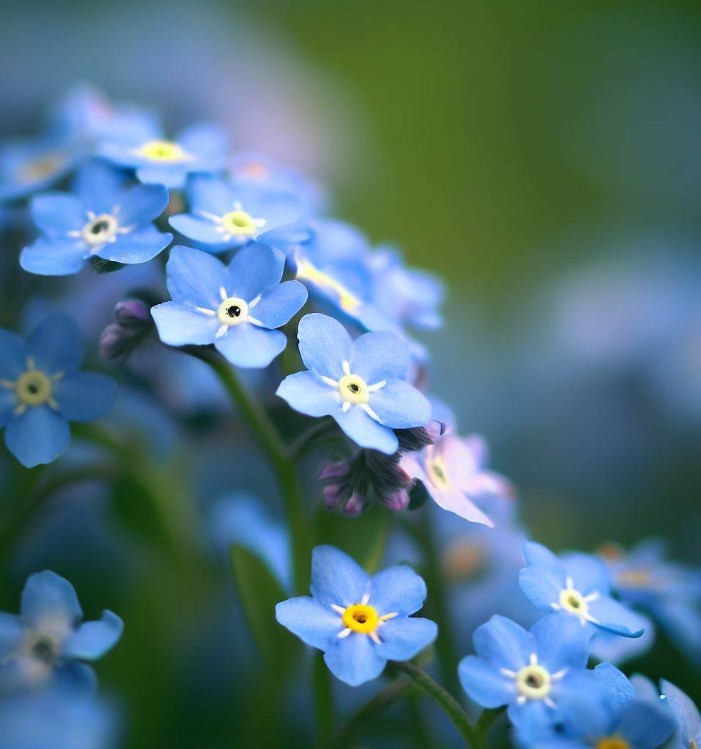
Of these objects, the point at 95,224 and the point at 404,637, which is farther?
the point at 95,224

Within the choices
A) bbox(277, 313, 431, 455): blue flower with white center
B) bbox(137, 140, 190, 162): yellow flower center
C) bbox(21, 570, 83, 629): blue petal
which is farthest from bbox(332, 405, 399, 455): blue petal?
bbox(137, 140, 190, 162): yellow flower center

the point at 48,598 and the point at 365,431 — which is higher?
the point at 365,431

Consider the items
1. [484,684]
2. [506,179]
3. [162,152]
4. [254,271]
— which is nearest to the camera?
[484,684]

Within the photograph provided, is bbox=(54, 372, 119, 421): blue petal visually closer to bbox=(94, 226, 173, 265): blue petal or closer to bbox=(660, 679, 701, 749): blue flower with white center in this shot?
bbox=(94, 226, 173, 265): blue petal

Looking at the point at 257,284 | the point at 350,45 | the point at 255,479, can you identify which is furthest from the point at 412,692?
the point at 350,45

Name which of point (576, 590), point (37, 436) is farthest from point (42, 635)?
point (576, 590)

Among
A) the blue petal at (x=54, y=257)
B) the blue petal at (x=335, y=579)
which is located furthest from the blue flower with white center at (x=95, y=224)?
the blue petal at (x=335, y=579)

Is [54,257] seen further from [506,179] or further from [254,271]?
[506,179]

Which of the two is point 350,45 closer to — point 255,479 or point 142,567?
point 255,479
